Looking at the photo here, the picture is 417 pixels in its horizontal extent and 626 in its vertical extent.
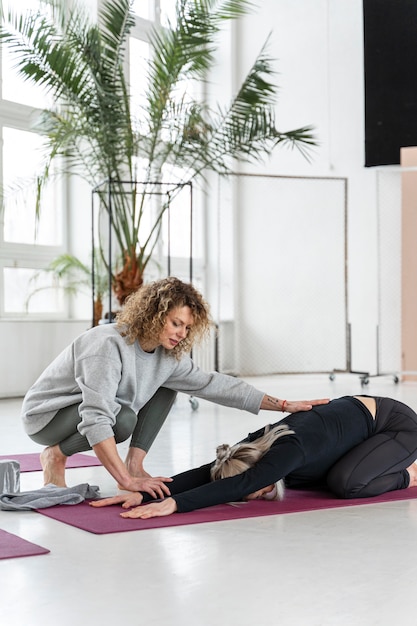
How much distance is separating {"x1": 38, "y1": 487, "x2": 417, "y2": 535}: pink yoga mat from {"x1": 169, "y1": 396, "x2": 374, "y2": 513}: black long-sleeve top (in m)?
0.05

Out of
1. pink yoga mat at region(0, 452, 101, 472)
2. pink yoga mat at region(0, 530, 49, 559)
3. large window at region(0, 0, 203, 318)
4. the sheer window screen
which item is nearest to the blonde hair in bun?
pink yoga mat at region(0, 530, 49, 559)

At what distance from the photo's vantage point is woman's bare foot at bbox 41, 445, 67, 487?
10.9ft

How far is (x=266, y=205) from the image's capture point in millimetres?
9789

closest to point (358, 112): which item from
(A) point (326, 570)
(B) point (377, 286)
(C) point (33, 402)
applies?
(B) point (377, 286)

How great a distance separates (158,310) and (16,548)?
0.90 meters

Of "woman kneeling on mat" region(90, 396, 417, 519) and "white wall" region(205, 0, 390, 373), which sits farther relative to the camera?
"white wall" region(205, 0, 390, 373)

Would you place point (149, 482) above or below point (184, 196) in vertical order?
below

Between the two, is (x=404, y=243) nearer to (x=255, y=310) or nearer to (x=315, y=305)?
(x=315, y=305)

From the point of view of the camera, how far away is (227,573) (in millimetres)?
2229

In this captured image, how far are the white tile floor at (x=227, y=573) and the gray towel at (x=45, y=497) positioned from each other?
0.05m

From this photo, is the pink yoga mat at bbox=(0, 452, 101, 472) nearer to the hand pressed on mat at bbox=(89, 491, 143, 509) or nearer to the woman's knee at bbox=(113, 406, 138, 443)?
the woman's knee at bbox=(113, 406, 138, 443)

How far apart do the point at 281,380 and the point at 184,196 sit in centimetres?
208

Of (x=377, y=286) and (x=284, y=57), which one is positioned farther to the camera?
(x=284, y=57)

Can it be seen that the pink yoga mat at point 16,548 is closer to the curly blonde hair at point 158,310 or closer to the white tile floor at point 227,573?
the white tile floor at point 227,573
